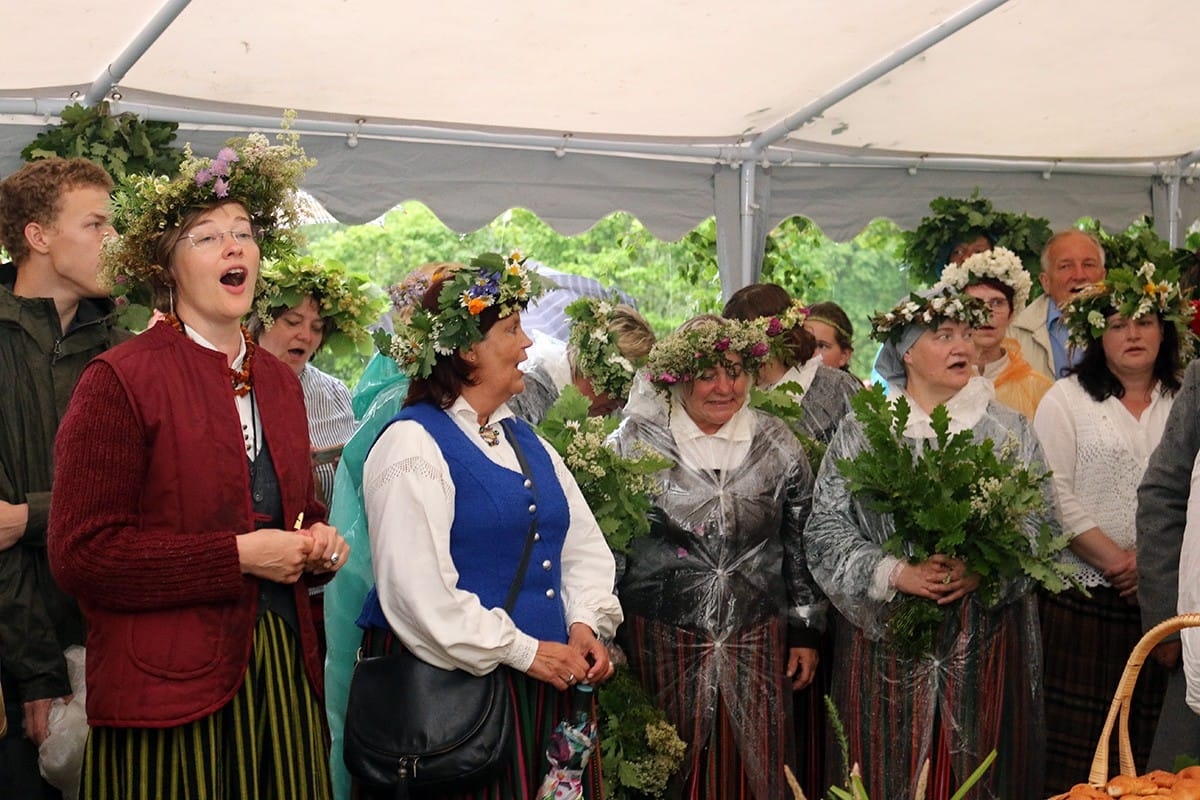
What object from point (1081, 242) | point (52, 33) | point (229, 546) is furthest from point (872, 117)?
point (229, 546)

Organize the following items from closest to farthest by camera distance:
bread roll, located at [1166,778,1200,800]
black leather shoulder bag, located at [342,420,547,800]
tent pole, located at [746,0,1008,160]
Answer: bread roll, located at [1166,778,1200,800] → black leather shoulder bag, located at [342,420,547,800] → tent pole, located at [746,0,1008,160]

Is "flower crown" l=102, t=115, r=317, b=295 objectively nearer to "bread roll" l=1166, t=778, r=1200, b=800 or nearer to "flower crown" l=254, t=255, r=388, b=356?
"flower crown" l=254, t=255, r=388, b=356

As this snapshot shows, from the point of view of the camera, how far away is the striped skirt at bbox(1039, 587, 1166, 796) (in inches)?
198

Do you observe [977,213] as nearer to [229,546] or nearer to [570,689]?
[570,689]

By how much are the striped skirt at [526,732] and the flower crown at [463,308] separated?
0.77 metres

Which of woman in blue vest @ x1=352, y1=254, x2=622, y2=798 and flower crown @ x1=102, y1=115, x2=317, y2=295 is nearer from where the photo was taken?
flower crown @ x1=102, y1=115, x2=317, y2=295

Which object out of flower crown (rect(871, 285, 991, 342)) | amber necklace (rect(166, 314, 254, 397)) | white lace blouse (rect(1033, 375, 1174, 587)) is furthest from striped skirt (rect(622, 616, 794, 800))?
amber necklace (rect(166, 314, 254, 397))

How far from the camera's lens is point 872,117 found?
6.78 meters

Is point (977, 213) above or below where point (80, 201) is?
above

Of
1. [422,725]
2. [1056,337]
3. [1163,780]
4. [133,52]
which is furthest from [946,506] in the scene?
[133,52]

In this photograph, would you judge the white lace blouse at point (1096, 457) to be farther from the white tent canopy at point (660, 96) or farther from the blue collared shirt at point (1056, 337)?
the white tent canopy at point (660, 96)

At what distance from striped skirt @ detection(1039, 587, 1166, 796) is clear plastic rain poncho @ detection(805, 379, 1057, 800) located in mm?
418

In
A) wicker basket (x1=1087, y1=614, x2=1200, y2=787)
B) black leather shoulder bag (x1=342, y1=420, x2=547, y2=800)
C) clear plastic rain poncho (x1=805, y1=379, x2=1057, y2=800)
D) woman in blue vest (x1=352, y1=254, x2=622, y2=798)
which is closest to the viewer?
wicker basket (x1=1087, y1=614, x2=1200, y2=787)

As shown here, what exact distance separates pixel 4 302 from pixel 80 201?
0.34 m
